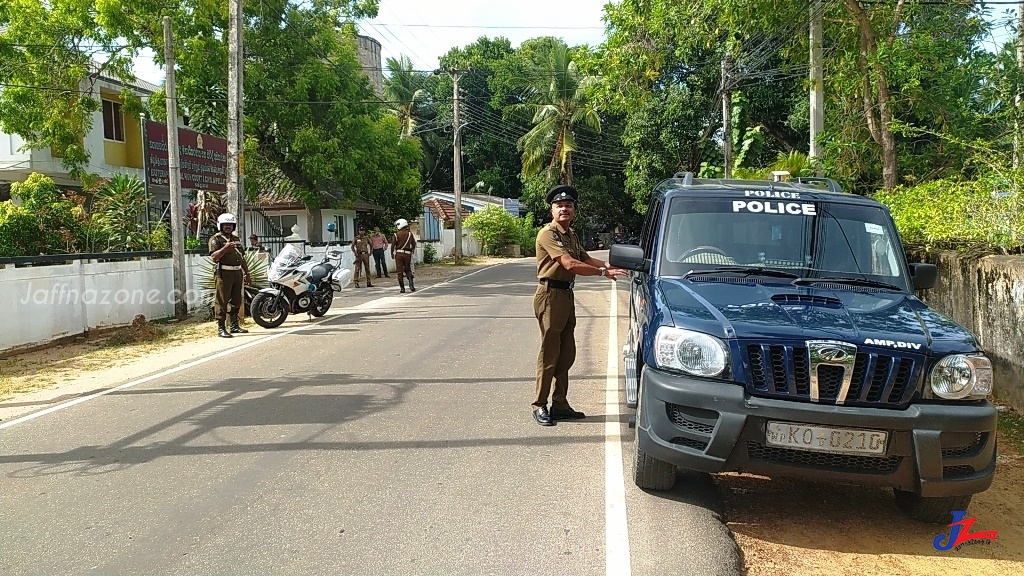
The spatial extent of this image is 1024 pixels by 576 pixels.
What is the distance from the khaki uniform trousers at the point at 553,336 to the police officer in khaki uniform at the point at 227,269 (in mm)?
7131

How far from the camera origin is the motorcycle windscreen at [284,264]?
13.4 m

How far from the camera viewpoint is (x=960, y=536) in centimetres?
450

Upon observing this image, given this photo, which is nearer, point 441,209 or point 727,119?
point 727,119

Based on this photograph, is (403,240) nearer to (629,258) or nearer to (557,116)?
(629,258)

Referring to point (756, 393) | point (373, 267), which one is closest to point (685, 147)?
point (373, 267)

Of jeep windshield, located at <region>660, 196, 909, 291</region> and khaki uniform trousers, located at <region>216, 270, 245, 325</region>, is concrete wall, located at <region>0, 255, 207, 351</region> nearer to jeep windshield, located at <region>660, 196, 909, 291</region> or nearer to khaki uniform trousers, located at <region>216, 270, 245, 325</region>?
khaki uniform trousers, located at <region>216, 270, 245, 325</region>

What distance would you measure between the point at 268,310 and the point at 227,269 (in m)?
1.14

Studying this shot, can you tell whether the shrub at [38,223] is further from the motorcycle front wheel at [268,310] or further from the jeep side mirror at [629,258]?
the jeep side mirror at [629,258]

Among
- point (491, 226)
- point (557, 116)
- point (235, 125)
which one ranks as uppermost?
point (557, 116)

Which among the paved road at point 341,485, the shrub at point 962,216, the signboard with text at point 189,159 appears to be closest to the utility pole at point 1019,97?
the shrub at point 962,216

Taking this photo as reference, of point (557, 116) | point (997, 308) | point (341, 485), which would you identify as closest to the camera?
point (341, 485)

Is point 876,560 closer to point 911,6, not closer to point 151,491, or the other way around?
point 151,491

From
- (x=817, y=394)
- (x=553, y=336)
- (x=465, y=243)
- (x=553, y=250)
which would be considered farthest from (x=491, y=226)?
(x=817, y=394)

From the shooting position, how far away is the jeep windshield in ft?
17.8
